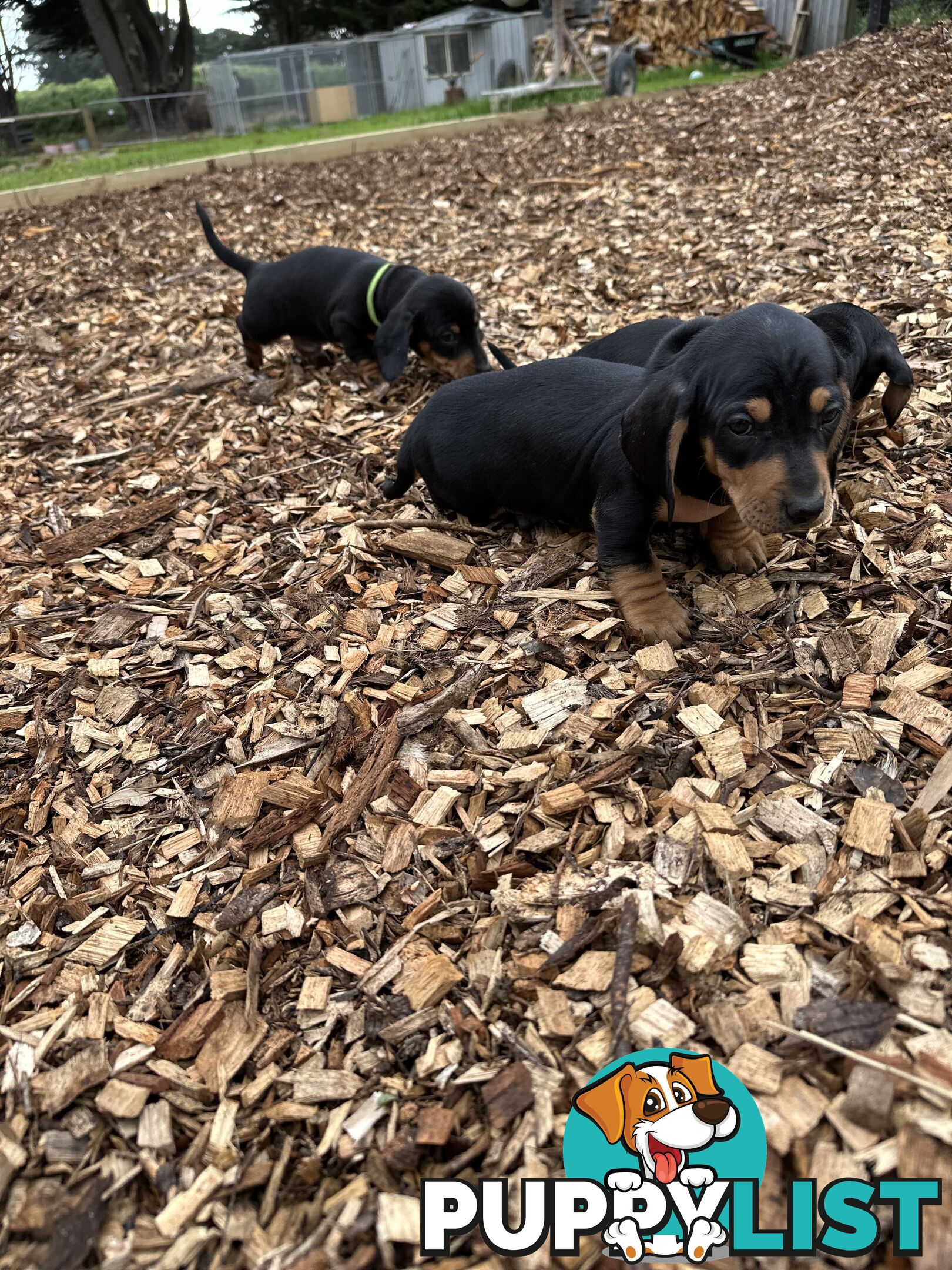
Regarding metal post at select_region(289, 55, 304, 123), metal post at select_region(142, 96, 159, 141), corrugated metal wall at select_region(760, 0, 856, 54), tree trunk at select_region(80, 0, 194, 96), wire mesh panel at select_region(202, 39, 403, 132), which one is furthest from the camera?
tree trunk at select_region(80, 0, 194, 96)

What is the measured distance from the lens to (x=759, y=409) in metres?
2.66

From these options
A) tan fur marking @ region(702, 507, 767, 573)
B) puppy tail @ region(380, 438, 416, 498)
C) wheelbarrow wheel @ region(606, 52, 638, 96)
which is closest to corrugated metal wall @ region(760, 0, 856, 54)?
wheelbarrow wheel @ region(606, 52, 638, 96)

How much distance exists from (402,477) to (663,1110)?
3114mm

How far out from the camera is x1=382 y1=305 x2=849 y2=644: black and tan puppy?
2680 mm

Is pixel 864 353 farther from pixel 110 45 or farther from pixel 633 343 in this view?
pixel 110 45

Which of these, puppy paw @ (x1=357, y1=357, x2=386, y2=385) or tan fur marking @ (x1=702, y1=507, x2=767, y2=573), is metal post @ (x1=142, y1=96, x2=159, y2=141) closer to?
puppy paw @ (x1=357, y1=357, x2=386, y2=385)

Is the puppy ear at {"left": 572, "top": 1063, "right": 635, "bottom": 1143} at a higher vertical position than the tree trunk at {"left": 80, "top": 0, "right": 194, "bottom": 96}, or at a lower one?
lower

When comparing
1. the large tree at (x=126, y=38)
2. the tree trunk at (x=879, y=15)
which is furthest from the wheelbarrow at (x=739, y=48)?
the large tree at (x=126, y=38)

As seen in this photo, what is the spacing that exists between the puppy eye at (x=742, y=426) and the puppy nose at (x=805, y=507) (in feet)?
0.79

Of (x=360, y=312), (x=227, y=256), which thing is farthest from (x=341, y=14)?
(x=360, y=312)

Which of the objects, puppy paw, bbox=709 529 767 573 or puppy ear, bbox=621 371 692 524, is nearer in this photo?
puppy ear, bbox=621 371 692 524

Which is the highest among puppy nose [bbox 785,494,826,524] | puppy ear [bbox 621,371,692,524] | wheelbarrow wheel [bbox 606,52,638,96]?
wheelbarrow wheel [bbox 606,52,638,96]

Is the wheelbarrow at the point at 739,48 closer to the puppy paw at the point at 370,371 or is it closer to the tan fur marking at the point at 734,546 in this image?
the puppy paw at the point at 370,371

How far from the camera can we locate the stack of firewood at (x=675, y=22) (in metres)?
17.2
